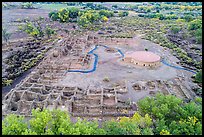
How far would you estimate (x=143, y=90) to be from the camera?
149 feet

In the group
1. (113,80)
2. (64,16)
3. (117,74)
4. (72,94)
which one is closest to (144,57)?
(117,74)

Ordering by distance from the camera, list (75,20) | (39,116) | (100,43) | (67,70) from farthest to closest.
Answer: (75,20), (100,43), (67,70), (39,116)

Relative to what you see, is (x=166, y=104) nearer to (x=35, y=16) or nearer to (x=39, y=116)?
(x=39, y=116)

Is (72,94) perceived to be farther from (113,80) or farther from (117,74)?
(117,74)

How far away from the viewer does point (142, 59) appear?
5800 centimetres

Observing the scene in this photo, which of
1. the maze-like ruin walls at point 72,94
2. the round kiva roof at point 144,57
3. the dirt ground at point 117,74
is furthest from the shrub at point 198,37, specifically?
the maze-like ruin walls at point 72,94

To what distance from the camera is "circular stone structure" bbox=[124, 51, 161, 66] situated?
5709cm

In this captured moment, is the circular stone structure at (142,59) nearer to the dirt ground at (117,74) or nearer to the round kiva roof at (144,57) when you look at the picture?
the round kiva roof at (144,57)

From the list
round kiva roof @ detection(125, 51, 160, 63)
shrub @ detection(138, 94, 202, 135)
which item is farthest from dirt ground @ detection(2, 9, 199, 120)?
shrub @ detection(138, 94, 202, 135)

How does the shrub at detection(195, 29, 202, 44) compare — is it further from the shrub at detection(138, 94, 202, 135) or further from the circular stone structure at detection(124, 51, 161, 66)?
the shrub at detection(138, 94, 202, 135)

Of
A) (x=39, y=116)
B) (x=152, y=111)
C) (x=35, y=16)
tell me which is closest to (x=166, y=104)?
(x=152, y=111)

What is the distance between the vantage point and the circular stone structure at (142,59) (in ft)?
187

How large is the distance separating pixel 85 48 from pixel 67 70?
55.4 feet

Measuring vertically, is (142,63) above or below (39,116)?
below
